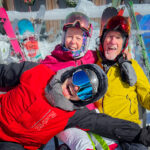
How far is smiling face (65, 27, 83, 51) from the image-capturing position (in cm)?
178

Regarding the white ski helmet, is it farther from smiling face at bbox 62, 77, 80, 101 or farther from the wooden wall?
the wooden wall

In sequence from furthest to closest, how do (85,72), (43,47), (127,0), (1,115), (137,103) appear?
1. (43,47)
2. (127,0)
3. (137,103)
4. (1,115)
5. (85,72)

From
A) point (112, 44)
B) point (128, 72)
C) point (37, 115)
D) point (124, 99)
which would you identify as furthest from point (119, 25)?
point (37, 115)

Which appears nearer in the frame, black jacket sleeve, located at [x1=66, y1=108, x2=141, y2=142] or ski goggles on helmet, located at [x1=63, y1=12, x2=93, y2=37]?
black jacket sleeve, located at [x1=66, y1=108, x2=141, y2=142]

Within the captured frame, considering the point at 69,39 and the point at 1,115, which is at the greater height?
the point at 69,39

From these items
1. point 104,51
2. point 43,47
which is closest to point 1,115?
point 104,51

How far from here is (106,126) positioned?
1.38 metres

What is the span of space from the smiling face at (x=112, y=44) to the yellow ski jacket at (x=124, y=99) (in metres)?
0.24

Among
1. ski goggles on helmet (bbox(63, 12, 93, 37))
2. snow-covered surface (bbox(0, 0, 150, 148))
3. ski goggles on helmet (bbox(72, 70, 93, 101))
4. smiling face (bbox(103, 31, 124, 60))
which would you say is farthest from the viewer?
snow-covered surface (bbox(0, 0, 150, 148))

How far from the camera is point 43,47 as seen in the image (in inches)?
136

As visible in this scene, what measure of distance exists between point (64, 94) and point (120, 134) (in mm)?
651

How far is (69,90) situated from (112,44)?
88cm

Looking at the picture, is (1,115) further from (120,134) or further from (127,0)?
(127,0)

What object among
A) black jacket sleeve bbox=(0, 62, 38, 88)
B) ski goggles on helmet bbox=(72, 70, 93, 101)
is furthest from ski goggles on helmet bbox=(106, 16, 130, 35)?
black jacket sleeve bbox=(0, 62, 38, 88)
